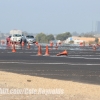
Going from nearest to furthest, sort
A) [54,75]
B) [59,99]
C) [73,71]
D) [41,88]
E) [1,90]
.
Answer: [59,99]
[1,90]
[41,88]
[54,75]
[73,71]

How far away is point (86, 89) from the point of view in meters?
15.5

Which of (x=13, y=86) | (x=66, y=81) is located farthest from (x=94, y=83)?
(x=13, y=86)

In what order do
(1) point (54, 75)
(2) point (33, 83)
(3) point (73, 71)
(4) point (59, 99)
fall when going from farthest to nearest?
(3) point (73, 71) < (1) point (54, 75) < (2) point (33, 83) < (4) point (59, 99)

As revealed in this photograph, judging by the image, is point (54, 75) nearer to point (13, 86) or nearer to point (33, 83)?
point (33, 83)

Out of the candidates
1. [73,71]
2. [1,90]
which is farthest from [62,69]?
[1,90]

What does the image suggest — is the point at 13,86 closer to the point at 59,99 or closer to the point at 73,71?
the point at 59,99

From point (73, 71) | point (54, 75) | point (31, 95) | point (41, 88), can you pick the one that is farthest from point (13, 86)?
point (73, 71)

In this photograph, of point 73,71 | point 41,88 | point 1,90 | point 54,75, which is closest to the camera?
point 1,90

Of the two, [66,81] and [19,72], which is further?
[19,72]

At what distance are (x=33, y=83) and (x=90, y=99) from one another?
4.02m

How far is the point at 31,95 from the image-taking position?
13211 mm

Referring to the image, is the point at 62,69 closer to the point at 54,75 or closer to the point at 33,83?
the point at 54,75

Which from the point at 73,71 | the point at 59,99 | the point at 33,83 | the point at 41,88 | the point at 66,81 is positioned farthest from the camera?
the point at 73,71

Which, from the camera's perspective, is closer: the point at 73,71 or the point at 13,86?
the point at 13,86
